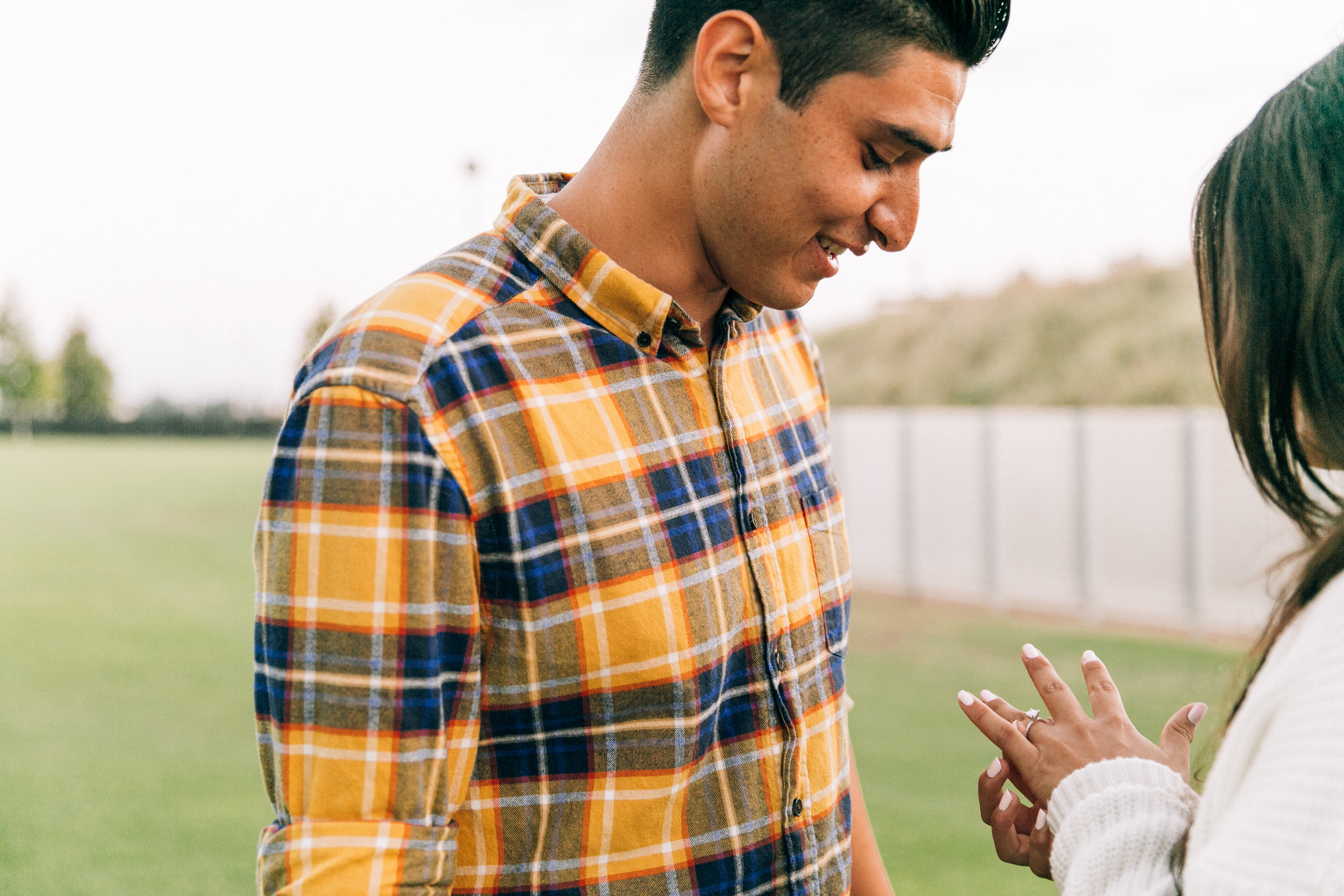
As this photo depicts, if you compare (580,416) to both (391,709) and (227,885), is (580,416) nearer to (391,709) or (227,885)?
(391,709)

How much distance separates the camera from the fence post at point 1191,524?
31.4 ft

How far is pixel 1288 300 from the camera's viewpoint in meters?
1.25

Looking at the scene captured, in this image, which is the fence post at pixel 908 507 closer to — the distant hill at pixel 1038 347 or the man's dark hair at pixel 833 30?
the distant hill at pixel 1038 347

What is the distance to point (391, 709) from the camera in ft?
3.92

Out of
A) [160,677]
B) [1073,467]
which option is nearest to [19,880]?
[160,677]

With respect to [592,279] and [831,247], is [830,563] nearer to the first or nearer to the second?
[831,247]

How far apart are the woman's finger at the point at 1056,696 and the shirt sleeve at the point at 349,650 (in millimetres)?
889

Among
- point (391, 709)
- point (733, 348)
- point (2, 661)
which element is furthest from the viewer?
point (2, 661)

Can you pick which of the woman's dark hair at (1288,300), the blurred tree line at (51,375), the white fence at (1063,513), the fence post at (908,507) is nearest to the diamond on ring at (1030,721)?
the woman's dark hair at (1288,300)

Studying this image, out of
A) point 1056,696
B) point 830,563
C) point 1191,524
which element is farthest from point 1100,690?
point 1191,524

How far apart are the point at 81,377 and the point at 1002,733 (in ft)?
255

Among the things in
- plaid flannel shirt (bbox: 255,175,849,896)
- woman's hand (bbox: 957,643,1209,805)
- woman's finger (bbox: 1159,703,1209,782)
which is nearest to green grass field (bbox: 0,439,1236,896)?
woman's finger (bbox: 1159,703,1209,782)

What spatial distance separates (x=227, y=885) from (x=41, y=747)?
11.3 ft

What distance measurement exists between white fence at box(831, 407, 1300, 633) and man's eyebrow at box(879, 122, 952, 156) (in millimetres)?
7617
